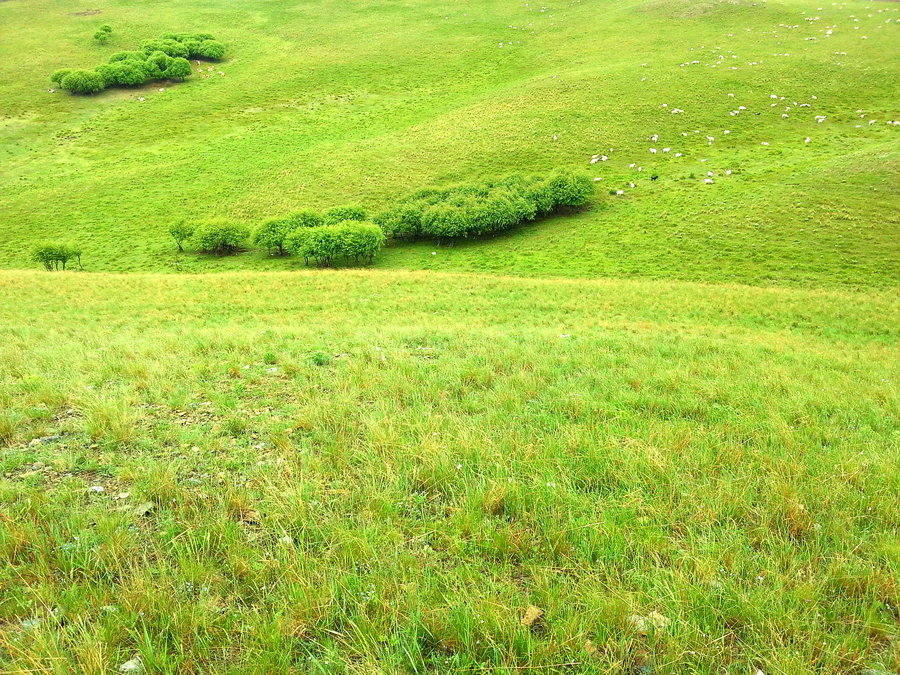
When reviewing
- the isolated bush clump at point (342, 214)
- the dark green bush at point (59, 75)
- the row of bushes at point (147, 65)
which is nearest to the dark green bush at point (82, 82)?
the row of bushes at point (147, 65)

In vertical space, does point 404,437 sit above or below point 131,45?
below

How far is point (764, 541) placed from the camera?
3902mm

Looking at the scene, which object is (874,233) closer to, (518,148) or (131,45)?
(518,148)

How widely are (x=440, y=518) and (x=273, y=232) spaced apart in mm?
54901

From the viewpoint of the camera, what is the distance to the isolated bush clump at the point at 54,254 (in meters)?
48.3

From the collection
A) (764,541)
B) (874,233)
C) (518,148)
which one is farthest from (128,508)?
(518,148)

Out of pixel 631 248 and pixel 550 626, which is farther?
pixel 631 248

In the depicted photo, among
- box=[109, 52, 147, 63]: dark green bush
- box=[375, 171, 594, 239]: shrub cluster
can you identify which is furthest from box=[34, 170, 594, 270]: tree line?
box=[109, 52, 147, 63]: dark green bush

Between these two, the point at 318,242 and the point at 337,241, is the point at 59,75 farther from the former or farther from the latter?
the point at 337,241

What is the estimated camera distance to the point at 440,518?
4.30 m

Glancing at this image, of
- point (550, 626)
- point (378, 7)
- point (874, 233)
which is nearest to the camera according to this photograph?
point (550, 626)

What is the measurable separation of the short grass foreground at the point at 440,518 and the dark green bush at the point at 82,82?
12336 cm

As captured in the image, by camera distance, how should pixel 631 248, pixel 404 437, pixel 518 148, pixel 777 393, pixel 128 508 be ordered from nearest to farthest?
pixel 128 508 → pixel 404 437 → pixel 777 393 → pixel 631 248 → pixel 518 148

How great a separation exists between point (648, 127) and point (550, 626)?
82.2m
